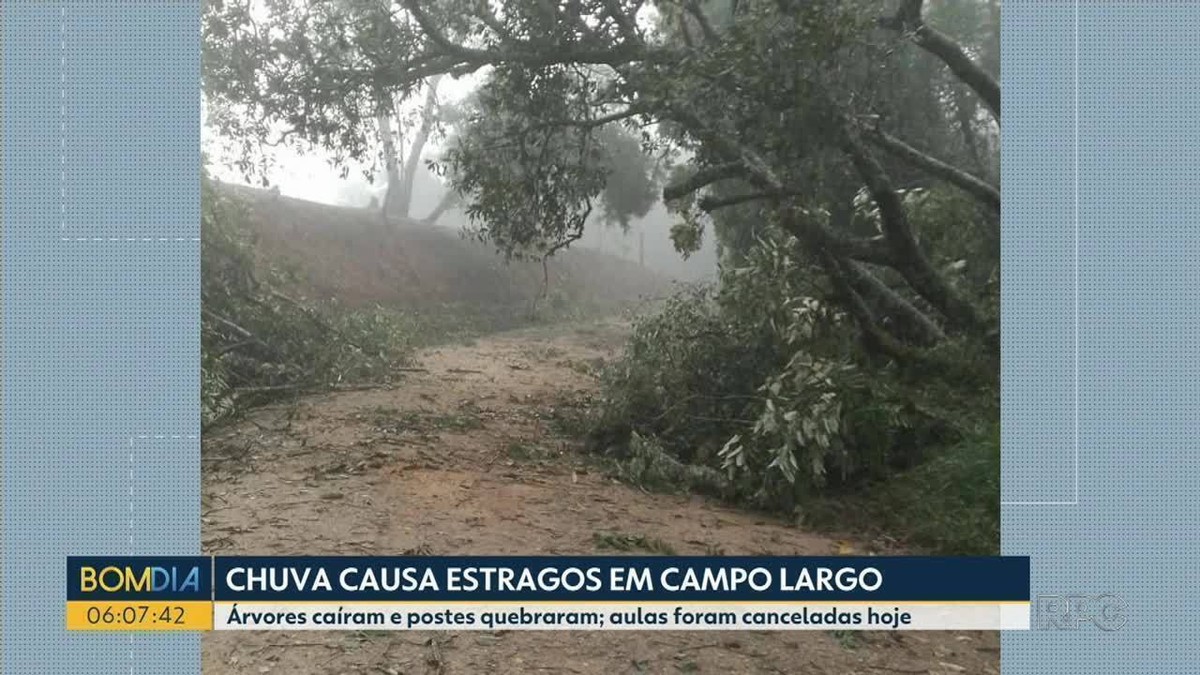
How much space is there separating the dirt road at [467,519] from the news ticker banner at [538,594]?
2.9 inches

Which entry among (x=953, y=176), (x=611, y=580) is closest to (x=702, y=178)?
(x=953, y=176)

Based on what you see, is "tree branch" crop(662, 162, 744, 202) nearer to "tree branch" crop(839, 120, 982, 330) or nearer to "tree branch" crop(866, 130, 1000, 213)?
"tree branch" crop(839, 120, 982, 330)

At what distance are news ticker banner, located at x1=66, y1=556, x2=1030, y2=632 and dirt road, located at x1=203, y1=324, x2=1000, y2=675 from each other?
75 mm

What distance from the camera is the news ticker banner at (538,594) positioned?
2.24m

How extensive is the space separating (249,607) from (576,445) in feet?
9.07

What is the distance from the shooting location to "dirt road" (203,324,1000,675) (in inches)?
88.7

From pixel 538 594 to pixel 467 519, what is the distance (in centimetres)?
108

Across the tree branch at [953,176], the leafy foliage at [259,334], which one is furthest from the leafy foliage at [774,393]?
the leafy foliage at [259,334]

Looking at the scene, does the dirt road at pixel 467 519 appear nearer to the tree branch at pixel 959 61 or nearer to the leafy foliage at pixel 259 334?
the leafy foliage at pixel 259 334

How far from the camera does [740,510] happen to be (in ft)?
13.2

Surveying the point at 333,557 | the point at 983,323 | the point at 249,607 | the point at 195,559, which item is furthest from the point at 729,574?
the point at 983,323

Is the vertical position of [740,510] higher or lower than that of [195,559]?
lower

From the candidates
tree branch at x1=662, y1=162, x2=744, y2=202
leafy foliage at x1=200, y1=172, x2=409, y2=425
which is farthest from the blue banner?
leafy foliage at x1=200, y1=172, x2=409, y2=425

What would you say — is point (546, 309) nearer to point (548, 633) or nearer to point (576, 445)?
point (576, 445)
